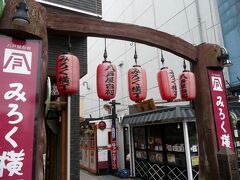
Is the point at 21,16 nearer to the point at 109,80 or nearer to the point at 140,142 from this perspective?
the point at 109,80

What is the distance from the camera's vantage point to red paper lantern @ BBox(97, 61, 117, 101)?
5.57 meters

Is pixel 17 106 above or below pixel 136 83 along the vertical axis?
below

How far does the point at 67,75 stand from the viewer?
4887 mm

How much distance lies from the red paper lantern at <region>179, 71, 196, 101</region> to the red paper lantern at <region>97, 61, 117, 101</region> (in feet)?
6.96

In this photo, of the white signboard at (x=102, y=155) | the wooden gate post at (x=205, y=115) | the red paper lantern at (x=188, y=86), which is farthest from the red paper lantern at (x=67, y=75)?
the white signboard at (x=102, y=155)

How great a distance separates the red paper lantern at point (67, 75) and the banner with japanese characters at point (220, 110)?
4065mm

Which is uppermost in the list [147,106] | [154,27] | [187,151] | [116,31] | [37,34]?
Answer: [154,27]

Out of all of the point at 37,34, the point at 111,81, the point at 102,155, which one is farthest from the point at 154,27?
the point at 37,34

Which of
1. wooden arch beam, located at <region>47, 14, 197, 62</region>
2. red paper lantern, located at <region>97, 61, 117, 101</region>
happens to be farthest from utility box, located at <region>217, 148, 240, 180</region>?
wooden arch beam, located at <region>47, 14, 197, 62</region>

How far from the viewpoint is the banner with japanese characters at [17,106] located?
387 cm

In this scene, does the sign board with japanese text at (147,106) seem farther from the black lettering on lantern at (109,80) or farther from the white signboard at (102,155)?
the black lettering on lantern at (109,80)

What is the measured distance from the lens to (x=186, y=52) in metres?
6.79

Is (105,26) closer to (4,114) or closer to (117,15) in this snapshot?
(4,114)

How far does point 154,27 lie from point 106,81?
13.7m
